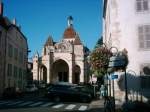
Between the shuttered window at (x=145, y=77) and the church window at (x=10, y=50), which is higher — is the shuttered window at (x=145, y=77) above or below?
below

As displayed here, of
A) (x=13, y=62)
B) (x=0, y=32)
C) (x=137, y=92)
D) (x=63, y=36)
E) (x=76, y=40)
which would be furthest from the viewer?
(x=63, y=36)

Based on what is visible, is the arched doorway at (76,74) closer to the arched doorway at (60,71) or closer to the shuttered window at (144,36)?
the arched doorway at (60,71)

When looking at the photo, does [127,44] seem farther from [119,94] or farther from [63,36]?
[63,36]

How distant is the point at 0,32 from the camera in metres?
38.0

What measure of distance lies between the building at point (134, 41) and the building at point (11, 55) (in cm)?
1888

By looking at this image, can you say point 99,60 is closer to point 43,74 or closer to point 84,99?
point 84,99

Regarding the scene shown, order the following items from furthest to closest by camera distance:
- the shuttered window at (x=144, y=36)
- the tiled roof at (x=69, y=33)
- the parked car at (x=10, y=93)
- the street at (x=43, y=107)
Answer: the tiled roof at (x=69, y=33)
the parked car at (x=10, y=93)
the shuttered window at (x=144, y=36)
the street at (x=43, y=107)

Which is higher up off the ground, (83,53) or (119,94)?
(83,53)


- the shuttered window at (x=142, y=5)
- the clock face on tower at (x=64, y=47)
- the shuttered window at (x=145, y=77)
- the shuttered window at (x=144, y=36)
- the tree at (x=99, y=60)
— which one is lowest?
the shuttered window at (x=145, y=77)

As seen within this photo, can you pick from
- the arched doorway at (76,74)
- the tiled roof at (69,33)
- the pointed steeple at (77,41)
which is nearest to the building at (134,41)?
the arched doorway at (76,74)

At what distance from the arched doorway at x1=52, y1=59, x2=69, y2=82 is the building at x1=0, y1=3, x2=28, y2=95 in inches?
Answer: 675

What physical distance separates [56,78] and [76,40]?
1145cm

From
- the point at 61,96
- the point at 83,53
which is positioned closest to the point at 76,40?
the point at 83,53

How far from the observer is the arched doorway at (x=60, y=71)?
232 feet
